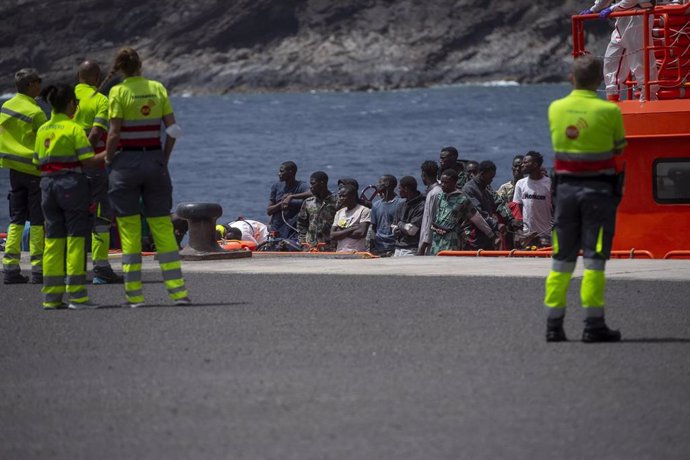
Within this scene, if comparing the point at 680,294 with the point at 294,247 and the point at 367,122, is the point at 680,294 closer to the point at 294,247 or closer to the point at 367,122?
the point at 294,247

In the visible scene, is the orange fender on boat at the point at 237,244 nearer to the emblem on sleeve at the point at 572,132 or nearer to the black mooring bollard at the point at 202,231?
the black mooring bollard at the point at 202,231

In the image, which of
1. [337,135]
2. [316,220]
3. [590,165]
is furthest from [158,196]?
[337,135]

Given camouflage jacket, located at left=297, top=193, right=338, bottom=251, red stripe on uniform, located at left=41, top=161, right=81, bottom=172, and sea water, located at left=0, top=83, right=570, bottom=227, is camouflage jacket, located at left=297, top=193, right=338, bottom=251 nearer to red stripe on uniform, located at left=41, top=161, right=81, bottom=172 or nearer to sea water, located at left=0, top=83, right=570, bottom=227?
red stripe on uniform, located at left=41, top=161, right=81, bottom=172

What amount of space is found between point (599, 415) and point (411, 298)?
4.62 meters

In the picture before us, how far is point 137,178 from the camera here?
1241 centimetres

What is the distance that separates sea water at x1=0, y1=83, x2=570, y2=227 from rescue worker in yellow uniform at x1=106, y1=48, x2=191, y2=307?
34574 millimetres

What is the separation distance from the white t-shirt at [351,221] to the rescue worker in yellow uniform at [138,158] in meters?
6.66

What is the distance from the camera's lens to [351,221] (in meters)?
19.5

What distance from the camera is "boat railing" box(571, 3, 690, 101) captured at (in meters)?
16.3

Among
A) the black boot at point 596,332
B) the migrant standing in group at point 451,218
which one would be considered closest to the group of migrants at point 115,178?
the black boot at point 596,332

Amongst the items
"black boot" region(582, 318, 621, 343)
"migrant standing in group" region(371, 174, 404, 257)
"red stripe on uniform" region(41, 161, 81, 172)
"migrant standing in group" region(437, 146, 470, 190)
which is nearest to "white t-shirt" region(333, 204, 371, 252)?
"migrant standing in group" region(371, 174, 404, 257)

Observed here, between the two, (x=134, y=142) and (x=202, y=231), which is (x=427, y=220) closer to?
(x=202, y=231)

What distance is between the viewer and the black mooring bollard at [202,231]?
54.7 ft

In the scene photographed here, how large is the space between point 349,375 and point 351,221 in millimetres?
9880
